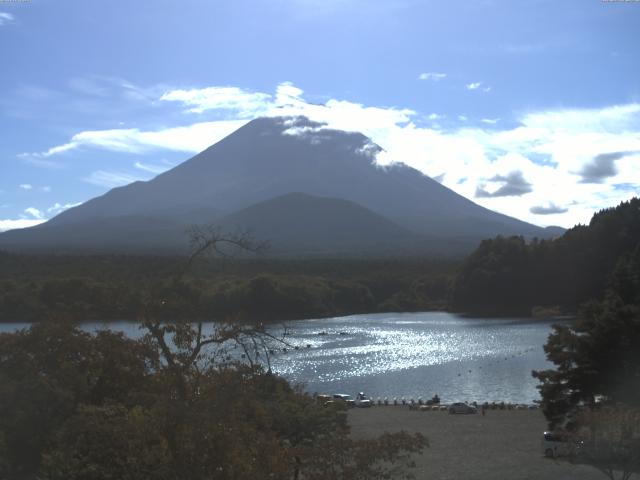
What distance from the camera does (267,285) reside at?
47.6m

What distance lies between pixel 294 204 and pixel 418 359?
96.6m

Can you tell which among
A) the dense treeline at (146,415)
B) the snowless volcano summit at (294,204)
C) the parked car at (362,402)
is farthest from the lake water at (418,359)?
the snowless volcano summit at (294,204)

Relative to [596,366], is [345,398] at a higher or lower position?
lower

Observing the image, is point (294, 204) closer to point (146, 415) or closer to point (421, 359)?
point (421, 359)

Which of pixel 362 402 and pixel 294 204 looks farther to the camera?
pixel 294 204

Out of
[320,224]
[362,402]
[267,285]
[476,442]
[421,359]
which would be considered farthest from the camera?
[320,224]

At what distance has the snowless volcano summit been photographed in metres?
112

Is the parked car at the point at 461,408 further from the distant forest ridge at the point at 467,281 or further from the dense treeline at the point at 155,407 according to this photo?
the distant forest ridge at the point at 467,281

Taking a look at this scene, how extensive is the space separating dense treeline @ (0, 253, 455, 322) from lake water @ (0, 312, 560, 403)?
198 cm

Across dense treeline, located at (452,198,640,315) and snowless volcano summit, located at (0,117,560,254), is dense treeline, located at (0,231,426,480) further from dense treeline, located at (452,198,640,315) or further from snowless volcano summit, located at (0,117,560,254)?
snowless volcano summit, located at (0,117,560,254)

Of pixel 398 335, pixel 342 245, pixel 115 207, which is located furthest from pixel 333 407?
pixel 115 207

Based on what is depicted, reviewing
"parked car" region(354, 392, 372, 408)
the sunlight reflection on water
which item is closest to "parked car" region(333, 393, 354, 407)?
"parked car" region(354, 392, 372, 408)

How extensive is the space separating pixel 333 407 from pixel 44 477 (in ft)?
24.5

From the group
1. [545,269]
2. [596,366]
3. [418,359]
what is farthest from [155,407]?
[545,269]
